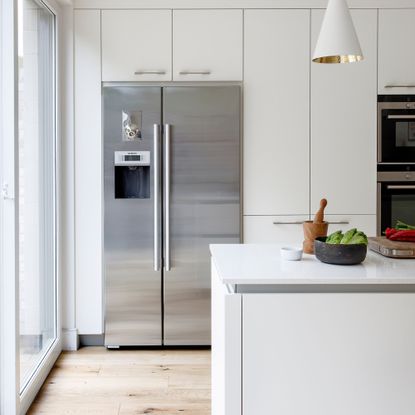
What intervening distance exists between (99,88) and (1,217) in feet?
5.03

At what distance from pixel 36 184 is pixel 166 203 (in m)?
0.92

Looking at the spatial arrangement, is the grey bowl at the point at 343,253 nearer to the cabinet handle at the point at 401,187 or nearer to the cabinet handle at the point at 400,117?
the cabinet handle at the point at 401,187

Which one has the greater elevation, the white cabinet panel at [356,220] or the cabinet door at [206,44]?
the cabinet door at [206,44]

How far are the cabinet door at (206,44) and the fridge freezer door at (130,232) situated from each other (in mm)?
344

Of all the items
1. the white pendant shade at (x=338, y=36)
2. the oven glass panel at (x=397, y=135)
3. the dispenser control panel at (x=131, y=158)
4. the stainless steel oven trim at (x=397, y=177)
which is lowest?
the stainless steel oven trim at (x=397, y=177)

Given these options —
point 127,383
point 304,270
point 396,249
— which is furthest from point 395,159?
point 127,383

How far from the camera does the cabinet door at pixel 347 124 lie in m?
3.91

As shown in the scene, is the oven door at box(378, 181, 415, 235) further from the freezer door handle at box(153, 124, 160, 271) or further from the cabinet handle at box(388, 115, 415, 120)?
the freezer door handle at box(153, 124, 160, 271)

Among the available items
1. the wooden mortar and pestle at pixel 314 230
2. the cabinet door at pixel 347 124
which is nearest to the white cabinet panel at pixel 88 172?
the cabinet door at pixel 347 124

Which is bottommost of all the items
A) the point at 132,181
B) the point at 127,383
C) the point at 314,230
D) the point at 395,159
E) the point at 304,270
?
the point at 127,383

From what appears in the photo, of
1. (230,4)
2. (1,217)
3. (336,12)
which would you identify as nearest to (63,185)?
(1,217)

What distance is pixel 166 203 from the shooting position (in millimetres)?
3871

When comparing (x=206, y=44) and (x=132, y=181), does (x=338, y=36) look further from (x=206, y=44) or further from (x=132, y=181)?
(x=132, y=181)

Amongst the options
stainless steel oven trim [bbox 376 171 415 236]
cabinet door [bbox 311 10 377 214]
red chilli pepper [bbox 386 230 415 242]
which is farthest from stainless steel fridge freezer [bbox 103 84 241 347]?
red chilli pepper [bbox 386 230 415 242]
